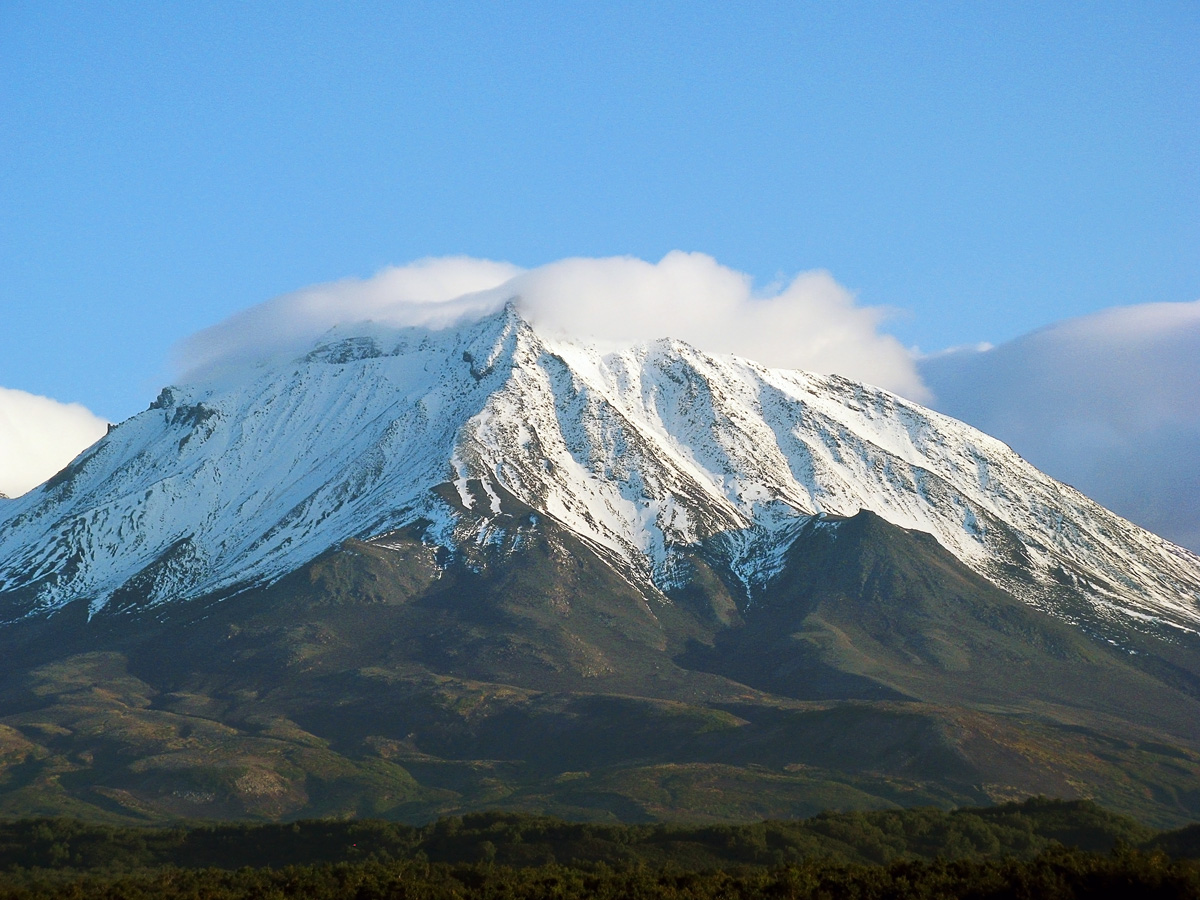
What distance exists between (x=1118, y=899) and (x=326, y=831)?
382 feet

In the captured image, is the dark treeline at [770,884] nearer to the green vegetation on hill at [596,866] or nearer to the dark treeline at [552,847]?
the green vegetation on hill at [596,866]

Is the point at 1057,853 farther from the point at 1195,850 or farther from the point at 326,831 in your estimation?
the point at 326,831

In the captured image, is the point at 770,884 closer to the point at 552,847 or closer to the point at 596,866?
the point at 596,866

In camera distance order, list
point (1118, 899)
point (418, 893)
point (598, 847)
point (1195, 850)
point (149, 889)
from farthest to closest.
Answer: point (1195, 850) < point (598, 847) < point (149, 889) < point (418, 893) < point (1118, 899)

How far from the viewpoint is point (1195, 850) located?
7697 inches

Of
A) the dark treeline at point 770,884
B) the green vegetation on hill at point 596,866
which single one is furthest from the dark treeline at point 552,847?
the dark treeline at point 770,884

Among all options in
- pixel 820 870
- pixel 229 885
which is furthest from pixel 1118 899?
pixel 229 885

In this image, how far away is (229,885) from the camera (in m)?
141

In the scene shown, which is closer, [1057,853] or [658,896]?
[658,896]

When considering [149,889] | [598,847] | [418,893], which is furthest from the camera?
[598,847]

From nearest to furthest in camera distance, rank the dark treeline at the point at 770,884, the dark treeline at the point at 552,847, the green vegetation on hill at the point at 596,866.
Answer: the dark treeline at the point at 770,884 → the green vegetation on hill at the point at 596,866 → the dark treeline at the point at 552,847

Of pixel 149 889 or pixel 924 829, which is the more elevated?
pixel 924 829

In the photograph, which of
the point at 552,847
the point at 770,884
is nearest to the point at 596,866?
the point at 552,847

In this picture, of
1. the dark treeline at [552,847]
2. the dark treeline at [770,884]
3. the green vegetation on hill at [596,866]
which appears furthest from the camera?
the dark treeline at [552,847]
